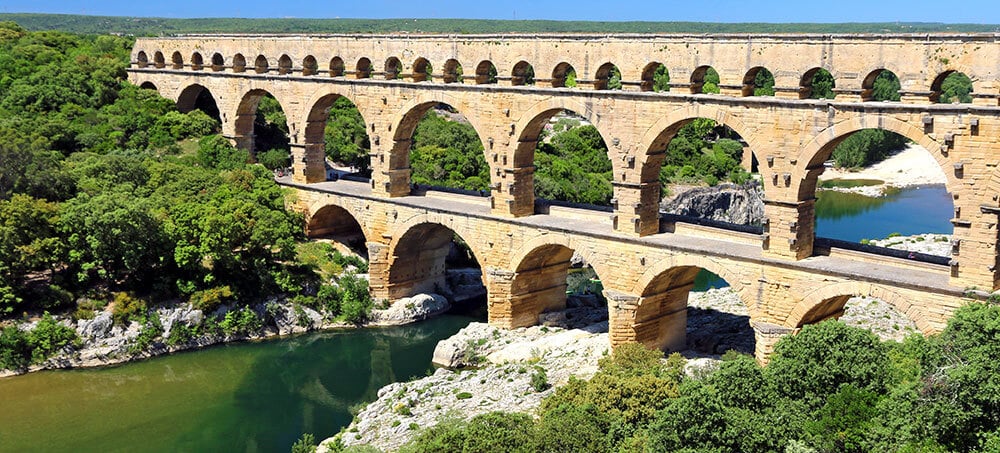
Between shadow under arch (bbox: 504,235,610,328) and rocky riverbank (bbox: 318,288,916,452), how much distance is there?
0.42 m

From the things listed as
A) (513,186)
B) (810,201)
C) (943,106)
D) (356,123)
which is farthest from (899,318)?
(356,123)

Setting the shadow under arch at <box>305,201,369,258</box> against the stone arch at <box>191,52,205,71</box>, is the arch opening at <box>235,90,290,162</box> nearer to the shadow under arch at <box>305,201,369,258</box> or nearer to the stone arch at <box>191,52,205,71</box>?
Result: the stone arch at <box>191,52,205,71</box>

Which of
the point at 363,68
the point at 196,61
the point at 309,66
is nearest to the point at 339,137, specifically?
the point at 196,61

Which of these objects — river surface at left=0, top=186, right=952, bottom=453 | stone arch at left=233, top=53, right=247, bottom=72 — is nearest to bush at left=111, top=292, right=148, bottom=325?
river surface at left=0, top=186, right=952, bottom=453

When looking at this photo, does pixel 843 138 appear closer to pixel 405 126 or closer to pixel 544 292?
pixel 544 292

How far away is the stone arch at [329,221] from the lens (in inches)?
1522

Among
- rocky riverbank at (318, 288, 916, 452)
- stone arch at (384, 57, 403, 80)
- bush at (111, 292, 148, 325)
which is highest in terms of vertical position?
stone arch at (384, 57, 403, 80)

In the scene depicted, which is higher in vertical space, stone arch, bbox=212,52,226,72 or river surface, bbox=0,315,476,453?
stone arch, bbox=212,52,226,72

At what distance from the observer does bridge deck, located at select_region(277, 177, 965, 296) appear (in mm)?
23875

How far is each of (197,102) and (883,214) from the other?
121ft

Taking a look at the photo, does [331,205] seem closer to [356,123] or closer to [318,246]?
[318,246]

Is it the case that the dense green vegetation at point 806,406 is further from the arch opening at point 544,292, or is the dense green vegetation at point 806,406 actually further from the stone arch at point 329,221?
the stone arch at point 329,221

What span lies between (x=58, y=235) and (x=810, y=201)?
2235 centimetres

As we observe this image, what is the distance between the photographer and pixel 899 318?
30406 millimetres
